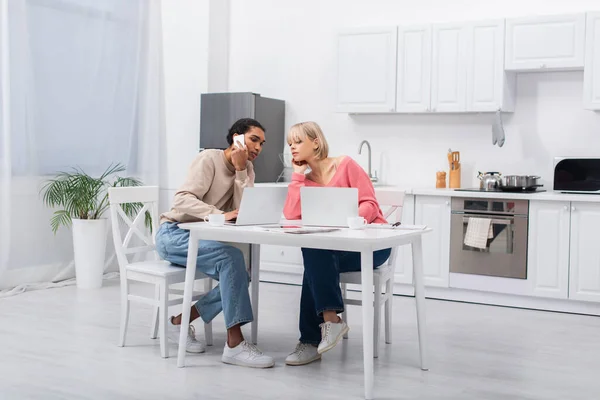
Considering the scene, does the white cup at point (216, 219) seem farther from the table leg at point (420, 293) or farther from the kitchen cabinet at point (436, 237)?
the kitchen cabinet at point (436, 237)

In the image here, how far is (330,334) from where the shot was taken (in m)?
3.55

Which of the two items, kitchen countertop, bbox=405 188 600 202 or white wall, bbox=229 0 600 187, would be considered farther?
white wall, bbox=229 0 600 187

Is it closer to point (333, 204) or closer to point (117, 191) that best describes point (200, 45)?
point (117, 191)

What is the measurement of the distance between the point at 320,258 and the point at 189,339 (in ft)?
2.80

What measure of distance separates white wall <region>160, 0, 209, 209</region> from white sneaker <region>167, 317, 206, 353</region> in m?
2.75

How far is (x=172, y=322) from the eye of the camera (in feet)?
13.3

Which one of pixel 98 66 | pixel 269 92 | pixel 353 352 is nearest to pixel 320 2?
pixel 269 92

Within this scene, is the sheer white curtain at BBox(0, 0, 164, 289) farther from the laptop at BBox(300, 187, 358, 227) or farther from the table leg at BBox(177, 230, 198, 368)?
the laptop at BBox(300, 187, 358, 227)

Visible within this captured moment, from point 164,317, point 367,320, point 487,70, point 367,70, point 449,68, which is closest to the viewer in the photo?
point 367,320

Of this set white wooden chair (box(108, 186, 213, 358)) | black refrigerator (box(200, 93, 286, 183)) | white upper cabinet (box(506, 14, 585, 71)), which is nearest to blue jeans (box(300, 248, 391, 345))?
white wooden chair (box(108, 186, 213, 358))

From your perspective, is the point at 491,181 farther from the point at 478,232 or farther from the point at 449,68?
the point at 449,68

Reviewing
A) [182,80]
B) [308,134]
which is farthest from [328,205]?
[182,80]

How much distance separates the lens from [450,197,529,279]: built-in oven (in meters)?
5.28

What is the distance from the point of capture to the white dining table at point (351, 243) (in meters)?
3.19
